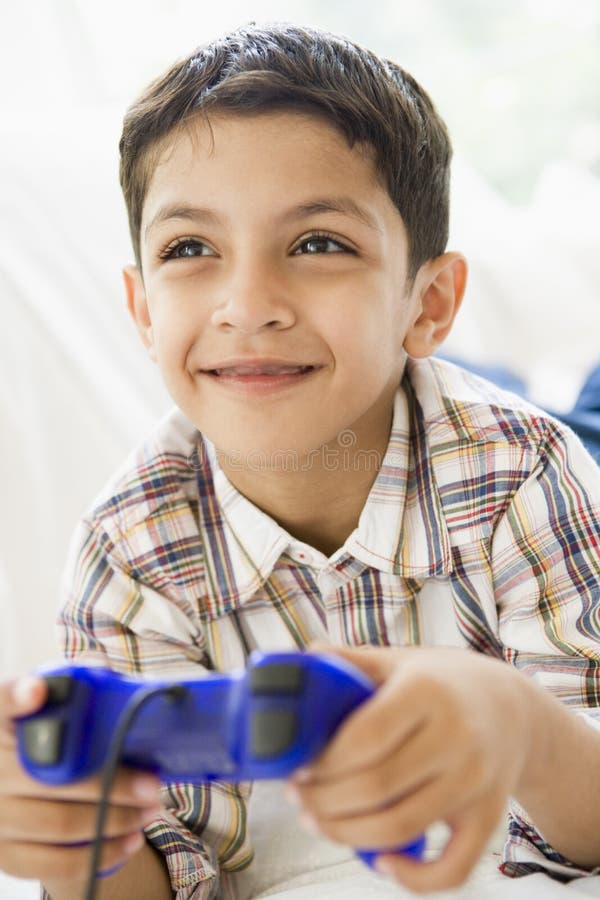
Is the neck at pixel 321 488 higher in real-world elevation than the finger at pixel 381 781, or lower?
higher

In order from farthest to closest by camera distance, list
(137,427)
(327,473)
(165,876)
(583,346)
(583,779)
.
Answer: (583,346) → (137,427) → (327,473) → (165,876) → (583,779)

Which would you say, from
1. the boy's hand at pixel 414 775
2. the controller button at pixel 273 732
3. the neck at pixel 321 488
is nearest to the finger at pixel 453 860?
the boy's hand at pixel 414 775

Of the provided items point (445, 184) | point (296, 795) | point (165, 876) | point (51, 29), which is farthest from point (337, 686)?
point (51, 29)

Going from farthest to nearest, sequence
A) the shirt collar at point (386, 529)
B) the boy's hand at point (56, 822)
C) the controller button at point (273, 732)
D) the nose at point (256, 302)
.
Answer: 1. the shirt collar at point (386, 529)
2. the nose at point (256, 302)
3. the boy's hand at point (56, 822)
4. the controller button at point (273, 732)

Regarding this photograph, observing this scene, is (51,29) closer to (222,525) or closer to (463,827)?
(222,525)

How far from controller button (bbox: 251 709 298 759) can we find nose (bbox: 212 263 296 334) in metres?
0.39

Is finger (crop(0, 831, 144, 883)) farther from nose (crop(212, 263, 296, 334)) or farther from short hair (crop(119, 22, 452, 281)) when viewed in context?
short hair (crop(119, 22, 452, 281))

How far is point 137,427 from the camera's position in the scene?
1326 mm

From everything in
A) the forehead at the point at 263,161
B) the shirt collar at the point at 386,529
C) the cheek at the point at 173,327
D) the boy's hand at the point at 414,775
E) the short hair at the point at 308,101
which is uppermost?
the short hair at the point at 308,101

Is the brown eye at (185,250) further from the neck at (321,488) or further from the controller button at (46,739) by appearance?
the controller button at (46,739)

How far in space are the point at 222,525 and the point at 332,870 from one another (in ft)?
1.05

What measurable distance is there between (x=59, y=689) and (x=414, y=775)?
183mm

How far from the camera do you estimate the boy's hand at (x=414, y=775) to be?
1.61ft

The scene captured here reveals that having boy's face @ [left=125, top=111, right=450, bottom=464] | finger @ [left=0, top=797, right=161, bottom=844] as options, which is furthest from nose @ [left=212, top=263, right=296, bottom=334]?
finger @ [left=0, top=797, right=161, bottom=844]
